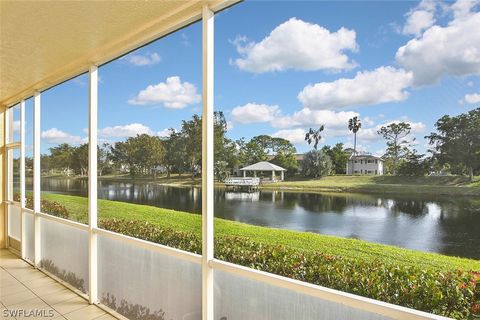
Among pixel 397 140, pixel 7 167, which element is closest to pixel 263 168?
pixel 397 140

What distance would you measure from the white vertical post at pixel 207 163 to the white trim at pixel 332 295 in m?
0.11

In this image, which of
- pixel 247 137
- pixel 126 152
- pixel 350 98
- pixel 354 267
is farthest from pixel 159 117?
pixel 354 267

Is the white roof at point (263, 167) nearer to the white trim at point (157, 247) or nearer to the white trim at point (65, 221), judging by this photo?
the white trim at point (157, 247)

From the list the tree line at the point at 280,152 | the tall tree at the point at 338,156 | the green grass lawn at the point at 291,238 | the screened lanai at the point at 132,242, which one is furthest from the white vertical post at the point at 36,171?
the tall tree at the point at 338,156

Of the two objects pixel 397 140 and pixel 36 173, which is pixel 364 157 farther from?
pixel 36 173

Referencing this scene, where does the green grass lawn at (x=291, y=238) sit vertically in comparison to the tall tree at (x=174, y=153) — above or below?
below

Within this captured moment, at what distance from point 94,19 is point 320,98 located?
1844 mm

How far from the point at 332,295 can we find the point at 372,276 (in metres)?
0.36

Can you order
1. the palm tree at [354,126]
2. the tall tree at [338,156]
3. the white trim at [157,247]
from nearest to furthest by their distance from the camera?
1. the palm tree at [354,126]
2. the tall tree at [338,156]
3. the white trim at [157,247]

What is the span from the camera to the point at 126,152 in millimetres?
3938

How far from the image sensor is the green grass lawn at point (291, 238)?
1846 millimetres

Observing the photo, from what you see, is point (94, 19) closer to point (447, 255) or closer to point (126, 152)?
point (126, 152)

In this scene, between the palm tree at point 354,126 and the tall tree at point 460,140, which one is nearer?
the tall tree at point 460,140

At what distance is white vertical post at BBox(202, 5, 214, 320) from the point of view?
239cm
